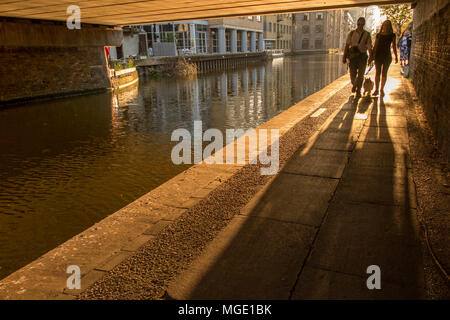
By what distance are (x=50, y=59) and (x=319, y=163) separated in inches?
616

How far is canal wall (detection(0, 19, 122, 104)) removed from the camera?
13.8 meters

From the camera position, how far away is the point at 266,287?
82.6 inches

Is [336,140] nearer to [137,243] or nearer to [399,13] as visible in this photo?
[137,243]

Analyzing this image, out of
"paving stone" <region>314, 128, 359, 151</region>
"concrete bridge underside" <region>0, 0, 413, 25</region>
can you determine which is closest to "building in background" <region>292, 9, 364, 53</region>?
"concrete bridge underside" <region>0, 0, 413, 25</region>

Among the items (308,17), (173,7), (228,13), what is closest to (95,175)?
(173,7)

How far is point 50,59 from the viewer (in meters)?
15.8

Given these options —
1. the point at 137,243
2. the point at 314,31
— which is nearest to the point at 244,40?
the point at 314,31

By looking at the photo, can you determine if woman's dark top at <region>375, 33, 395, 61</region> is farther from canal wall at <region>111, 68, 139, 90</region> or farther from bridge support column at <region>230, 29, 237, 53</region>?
bridge support column at <region>230, 29, 237, 53</region>

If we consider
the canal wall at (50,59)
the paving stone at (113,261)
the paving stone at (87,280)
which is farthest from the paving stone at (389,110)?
the canal wall at (50,59)

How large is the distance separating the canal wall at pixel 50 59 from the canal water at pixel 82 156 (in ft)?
4.35

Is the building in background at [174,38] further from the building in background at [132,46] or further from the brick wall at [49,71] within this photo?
the brick wall at [49,71]

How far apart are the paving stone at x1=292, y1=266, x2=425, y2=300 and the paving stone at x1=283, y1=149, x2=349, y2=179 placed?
6.27 ft

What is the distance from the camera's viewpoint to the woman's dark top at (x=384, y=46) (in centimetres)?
834

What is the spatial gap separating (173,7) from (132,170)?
8496mm
